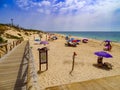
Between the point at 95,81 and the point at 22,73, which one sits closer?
the point at 22,73

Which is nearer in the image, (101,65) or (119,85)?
(119,85)

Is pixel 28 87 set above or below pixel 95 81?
above

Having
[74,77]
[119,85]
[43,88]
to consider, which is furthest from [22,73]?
[119,85]

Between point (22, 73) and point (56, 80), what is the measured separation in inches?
75.5

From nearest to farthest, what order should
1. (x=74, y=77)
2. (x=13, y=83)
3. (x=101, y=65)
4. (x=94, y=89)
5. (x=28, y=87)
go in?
(x=28, y=87), (x=13, y=83), (x=94, y=89), (x=74, y=77), (x=101, y=65)

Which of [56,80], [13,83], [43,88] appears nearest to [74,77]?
[56,80]

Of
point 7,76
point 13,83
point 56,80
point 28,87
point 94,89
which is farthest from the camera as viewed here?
point 56,80

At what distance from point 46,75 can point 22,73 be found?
1.99m

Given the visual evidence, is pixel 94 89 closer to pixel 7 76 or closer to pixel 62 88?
pixel 62 88

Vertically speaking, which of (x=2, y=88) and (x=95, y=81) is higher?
(x=2, y=88)

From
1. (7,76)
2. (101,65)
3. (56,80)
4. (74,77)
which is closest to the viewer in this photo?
(7,76)

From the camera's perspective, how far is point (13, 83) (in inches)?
164

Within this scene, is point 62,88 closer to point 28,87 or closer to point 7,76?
point 28,87

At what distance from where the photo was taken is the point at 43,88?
512cm
